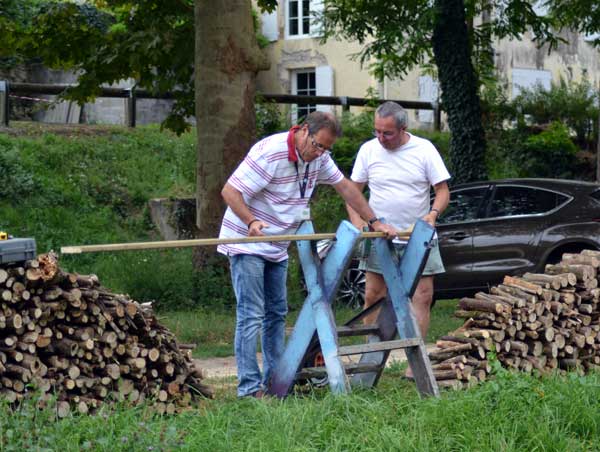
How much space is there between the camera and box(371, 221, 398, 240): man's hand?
7.96 meters

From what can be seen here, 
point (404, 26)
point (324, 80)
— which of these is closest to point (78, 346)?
point (404, 26)

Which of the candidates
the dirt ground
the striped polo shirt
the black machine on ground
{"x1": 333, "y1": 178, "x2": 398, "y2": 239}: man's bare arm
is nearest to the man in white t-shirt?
{"x1": 333, "y1": 178, "x2": 398, "y2": 239}: man's bare arm

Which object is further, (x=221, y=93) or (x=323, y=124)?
(x=221, y=93)

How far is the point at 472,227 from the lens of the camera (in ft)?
44.8

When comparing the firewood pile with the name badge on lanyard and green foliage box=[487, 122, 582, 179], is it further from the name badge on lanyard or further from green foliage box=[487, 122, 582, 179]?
green foliage box=[487, 122, 582, 179]

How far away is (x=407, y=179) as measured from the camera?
8812mm

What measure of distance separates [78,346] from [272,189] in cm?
163

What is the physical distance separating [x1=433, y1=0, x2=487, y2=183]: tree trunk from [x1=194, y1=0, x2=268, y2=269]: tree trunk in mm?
6876

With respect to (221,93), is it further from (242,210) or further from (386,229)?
(242,210)

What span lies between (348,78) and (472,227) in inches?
670

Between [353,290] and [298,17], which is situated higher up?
[298,17]

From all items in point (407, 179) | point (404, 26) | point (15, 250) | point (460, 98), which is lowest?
point (15, 250)

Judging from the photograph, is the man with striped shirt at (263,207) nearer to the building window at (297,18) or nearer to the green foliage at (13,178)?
the green foliage at (13,178)

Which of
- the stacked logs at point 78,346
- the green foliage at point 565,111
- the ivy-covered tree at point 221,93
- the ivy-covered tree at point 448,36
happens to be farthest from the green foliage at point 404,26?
the stacked logs at point 78,346
